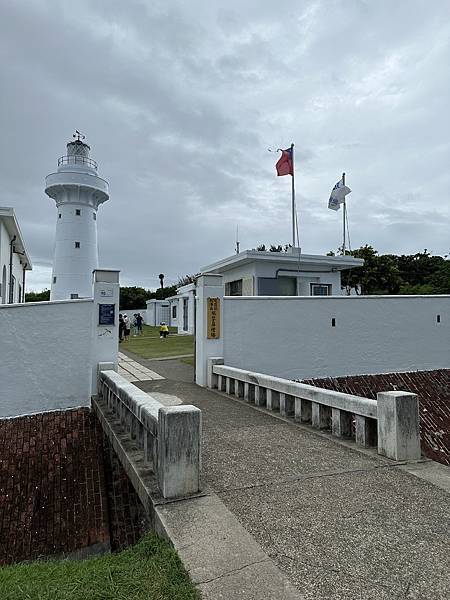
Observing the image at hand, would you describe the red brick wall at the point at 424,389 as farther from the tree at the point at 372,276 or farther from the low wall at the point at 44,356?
the tree at the point at 372,276

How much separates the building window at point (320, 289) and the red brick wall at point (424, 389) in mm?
6044

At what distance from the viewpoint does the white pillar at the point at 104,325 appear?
7.94 metres

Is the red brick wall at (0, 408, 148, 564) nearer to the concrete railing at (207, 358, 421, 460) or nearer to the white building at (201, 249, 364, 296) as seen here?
the concrete railing at (207, 358, 421, 460)

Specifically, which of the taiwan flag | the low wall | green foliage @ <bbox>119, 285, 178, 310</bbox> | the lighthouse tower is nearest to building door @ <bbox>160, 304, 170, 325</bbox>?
the lighthouse tower

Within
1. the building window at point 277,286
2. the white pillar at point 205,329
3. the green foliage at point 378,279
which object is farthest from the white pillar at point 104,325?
the green foliage at point 378,279

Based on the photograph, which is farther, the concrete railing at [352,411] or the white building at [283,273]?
the white building at [283,273]

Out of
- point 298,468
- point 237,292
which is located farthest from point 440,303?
point 298,468

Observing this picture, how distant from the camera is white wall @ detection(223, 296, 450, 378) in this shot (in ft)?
33.3

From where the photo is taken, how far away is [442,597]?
2111mm

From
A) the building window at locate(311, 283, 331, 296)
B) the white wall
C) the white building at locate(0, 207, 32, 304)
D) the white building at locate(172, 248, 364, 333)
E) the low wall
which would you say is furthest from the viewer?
the building window at locate(311, 283, 331, 296)

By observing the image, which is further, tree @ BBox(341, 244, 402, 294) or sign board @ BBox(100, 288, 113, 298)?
tree @ BBox(341, 244, 402, 294)

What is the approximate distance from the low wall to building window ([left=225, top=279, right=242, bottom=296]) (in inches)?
397

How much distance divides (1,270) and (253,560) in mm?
15599

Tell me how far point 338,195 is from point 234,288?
692 cm
